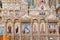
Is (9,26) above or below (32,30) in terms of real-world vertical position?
above

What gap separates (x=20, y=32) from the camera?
12.0 metres

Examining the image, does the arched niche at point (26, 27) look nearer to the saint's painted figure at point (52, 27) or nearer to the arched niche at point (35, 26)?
the arched niche at point (35, 26)

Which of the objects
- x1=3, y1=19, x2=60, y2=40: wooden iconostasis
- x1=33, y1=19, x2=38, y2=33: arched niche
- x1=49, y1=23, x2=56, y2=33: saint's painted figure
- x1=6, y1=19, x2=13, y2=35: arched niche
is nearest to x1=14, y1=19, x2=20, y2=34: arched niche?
x1=3, y1=19, x2=60, y2=40: wooden iconostasis

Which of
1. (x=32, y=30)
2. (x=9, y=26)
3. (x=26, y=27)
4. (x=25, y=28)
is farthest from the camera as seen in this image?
A: (x=26, y=27)

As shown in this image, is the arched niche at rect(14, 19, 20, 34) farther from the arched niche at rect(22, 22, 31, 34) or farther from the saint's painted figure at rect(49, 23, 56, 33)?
the saint's painted figure at rect(49, 23, 56, 33)

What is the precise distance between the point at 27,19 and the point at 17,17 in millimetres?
797

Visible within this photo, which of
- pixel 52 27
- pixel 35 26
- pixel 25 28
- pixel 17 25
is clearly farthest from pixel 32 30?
pixel 52 27

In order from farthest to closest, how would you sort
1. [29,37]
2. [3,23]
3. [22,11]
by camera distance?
1. [22,11]
2. [3,23]
3. [29,37]

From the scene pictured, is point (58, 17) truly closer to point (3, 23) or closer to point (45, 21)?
point (45, 21)

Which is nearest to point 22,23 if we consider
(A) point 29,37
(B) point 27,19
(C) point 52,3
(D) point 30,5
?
(B) point 27,19

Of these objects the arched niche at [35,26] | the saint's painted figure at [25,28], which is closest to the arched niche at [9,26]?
the saint's painted figure at [25,28]

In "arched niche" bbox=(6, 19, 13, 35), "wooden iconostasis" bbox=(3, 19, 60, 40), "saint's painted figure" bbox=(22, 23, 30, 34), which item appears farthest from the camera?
"saint's painted figure" bbox=(22, 23, 30, 34)

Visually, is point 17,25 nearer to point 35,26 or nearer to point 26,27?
point 26,27

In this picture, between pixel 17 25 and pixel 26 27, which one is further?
pixel 26 27
